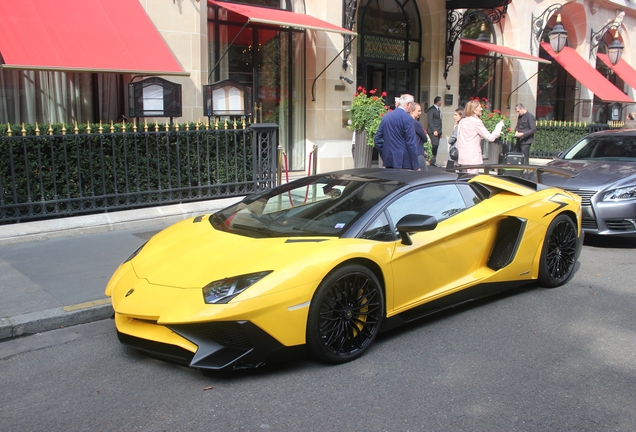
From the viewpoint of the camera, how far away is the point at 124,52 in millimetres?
9930

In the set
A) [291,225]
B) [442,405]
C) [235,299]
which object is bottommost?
[442,405]

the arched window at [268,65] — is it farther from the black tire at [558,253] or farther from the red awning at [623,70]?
the red awning at [623,70]

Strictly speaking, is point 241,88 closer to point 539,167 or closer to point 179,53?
point 179,53

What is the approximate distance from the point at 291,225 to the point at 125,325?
4.65ft

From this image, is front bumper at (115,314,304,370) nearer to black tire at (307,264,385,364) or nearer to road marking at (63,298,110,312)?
black tire at (307,264,385,364)

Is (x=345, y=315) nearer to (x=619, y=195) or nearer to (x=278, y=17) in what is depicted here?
(x=619, y=195)

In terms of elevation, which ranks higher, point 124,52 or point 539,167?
point 124,52

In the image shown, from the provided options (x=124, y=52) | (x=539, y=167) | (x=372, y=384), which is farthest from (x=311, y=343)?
(x=124, y=52)

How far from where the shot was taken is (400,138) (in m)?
9.23

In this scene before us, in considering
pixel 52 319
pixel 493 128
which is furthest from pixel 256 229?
pixel 493 128

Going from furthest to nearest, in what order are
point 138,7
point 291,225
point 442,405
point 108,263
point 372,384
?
point 138,7, point 108,263, point 291,225, point 372,384, point 442,405

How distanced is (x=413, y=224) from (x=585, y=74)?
1904 cm

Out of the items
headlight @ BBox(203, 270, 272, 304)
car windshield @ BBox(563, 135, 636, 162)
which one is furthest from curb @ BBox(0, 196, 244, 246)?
car windshield @ BBox(563, 135, 636, 162)

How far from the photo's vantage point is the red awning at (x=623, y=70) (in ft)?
77.2
